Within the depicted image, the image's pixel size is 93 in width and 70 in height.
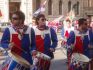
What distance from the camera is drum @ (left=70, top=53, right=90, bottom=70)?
8617mm

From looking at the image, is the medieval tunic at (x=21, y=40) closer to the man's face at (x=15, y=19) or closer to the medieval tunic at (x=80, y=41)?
the man's face at (x=15, y=19)

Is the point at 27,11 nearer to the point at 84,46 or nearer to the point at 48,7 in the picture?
the point at 48,7

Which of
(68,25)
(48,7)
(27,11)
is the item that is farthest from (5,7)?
(68,25)

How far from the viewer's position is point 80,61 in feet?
28.2

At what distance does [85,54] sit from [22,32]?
6.53 ft

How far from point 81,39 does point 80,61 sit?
2.57ft

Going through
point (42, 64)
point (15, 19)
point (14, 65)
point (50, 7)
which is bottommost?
point (42, 64)

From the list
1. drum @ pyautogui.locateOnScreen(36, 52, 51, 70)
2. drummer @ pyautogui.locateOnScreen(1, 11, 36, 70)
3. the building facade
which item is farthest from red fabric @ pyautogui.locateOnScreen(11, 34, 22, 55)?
the building facade

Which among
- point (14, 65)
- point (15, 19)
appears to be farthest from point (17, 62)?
point (15, 19)

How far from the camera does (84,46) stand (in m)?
9.27

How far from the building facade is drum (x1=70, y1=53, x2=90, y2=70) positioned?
5207 cm

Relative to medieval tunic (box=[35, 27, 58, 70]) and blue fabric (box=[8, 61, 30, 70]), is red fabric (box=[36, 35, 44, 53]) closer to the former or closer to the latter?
medieval tunic (box=[35, 27, 58, 70])

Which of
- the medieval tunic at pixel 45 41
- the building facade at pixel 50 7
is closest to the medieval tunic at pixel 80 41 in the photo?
the medieval tunic at pixel 45 41

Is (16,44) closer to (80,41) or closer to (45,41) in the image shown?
(45,41)
